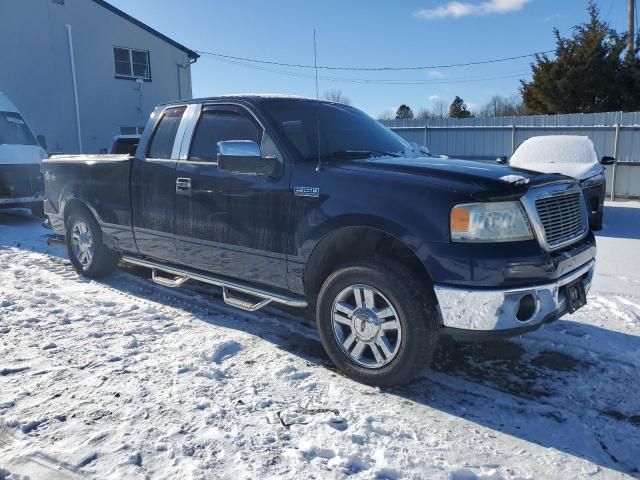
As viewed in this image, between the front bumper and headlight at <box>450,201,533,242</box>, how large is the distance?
10.4m

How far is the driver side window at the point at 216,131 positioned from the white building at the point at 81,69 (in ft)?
51.6

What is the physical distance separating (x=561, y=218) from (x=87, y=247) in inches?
197

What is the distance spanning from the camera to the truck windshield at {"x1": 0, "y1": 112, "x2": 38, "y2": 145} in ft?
37.1

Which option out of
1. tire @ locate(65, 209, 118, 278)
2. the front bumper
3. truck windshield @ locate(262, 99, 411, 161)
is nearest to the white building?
the front bumper

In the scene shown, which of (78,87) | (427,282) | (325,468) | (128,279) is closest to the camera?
(325,468)

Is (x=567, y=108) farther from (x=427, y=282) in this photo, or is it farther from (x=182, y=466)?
(x=182, y=466)

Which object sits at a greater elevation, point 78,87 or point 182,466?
point 78,87

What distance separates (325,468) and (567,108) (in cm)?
2534

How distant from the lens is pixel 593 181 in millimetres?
8758

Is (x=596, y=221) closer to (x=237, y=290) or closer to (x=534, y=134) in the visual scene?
(x=237, y=290)

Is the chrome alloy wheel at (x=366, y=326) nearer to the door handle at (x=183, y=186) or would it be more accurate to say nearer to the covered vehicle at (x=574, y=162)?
the door handle at (x=183, y=186)

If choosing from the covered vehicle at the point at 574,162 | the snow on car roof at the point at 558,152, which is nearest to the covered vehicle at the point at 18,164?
the covered vehicle at the point at 574,162

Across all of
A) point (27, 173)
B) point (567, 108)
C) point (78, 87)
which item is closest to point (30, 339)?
point (27, 173)

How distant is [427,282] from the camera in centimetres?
322
